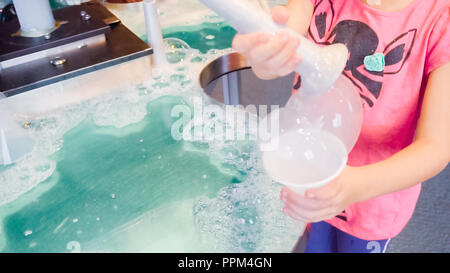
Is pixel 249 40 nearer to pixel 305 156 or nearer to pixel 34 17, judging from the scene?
pixel 305 156

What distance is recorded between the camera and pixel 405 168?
0.62 metres

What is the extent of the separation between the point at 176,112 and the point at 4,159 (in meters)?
0.45

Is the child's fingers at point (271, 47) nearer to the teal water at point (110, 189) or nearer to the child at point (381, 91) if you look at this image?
the child at point (381, 91)

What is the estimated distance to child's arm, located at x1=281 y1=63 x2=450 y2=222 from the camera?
59 cm

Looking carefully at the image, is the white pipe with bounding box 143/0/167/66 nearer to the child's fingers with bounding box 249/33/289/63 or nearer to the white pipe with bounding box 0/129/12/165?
the white pipe with bounding box 0/129/12/165

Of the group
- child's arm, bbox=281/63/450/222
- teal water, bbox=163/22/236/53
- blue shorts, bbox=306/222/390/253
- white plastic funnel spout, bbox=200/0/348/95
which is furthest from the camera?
teal water, bbox=163/22/236/53

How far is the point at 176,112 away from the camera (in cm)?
121

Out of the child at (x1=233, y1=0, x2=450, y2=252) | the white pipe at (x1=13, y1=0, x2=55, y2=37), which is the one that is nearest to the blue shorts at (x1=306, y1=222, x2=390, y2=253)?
the child at (x1=233, y1=0, x2=450, y2=252)

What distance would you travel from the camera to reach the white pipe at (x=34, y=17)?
1.15 metres

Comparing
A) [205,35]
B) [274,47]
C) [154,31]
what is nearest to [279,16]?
[274,47]

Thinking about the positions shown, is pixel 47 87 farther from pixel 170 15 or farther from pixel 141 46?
pixel 170 15

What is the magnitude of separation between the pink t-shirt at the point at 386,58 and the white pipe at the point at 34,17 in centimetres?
76

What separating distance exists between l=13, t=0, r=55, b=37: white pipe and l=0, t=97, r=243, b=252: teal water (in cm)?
29

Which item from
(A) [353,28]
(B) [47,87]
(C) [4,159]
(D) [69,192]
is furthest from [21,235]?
(A) [353,28]
